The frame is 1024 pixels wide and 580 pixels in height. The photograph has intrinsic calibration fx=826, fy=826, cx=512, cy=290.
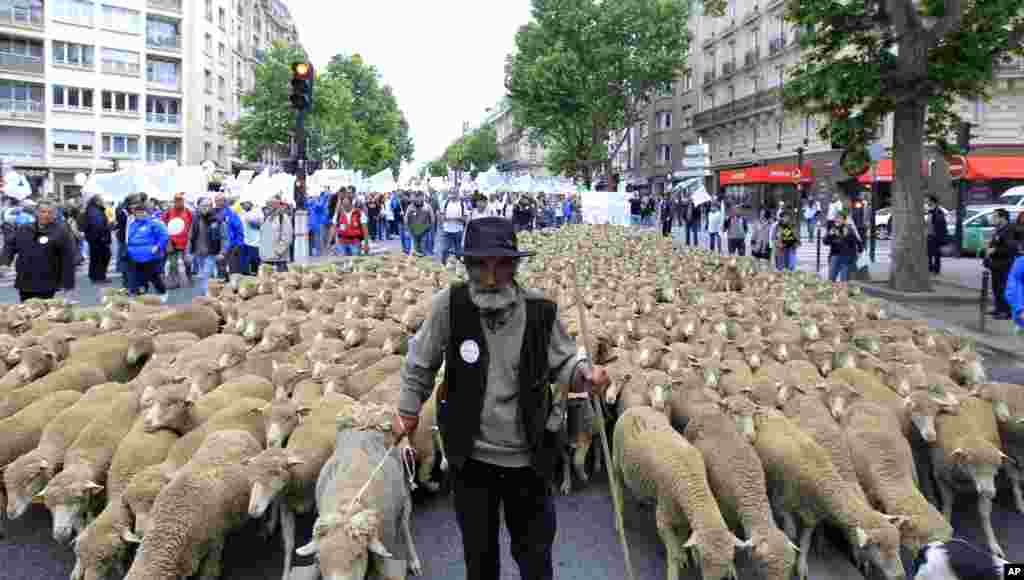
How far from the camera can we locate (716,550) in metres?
4.17

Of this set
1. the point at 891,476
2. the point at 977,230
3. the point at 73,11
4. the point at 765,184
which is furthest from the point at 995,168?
the point at 73,11

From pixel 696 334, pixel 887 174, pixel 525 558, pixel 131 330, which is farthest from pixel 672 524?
pixel 887 174

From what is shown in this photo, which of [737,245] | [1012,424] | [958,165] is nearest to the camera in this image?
[1012,424]

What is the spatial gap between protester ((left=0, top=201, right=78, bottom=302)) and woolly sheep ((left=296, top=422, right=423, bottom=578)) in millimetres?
7848

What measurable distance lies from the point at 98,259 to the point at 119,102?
46257 mm

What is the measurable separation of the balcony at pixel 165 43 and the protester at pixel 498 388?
63231 mm

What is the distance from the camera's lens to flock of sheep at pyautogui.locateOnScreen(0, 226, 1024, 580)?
433cm

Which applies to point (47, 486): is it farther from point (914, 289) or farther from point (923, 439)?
point (914, 289)

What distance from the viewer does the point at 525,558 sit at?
3.68 metres

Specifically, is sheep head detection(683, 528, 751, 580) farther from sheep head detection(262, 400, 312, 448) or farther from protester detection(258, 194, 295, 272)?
protester detection(258, 194, 295, 272)

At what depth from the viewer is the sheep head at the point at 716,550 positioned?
415cm

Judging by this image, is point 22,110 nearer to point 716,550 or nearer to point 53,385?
point 53,385

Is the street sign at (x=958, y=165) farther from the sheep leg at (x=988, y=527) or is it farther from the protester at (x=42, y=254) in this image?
the protester at (x=42, y=254)

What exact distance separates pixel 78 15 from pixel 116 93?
17.7 feet
